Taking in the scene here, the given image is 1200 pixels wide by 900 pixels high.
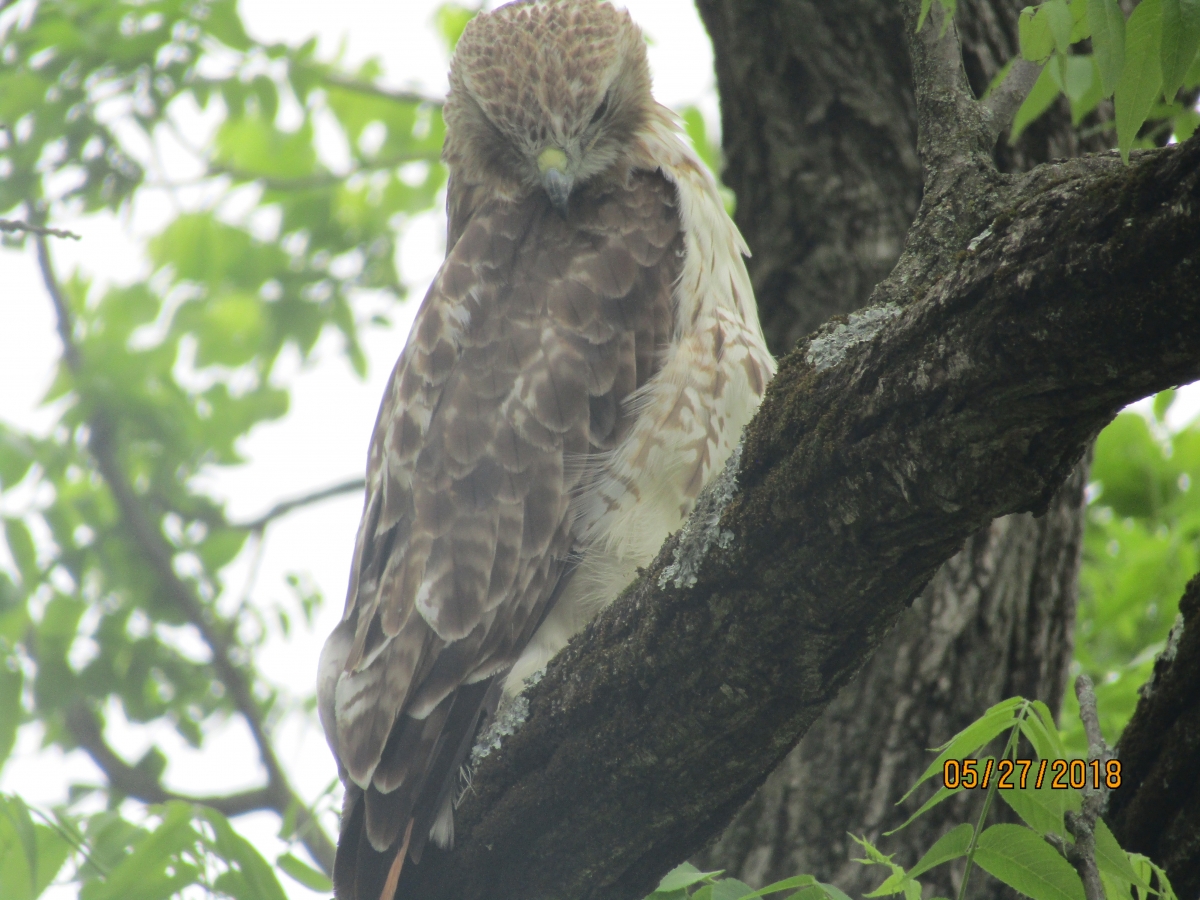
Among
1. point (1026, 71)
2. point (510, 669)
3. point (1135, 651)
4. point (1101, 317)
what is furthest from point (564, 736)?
point (1135, 651)

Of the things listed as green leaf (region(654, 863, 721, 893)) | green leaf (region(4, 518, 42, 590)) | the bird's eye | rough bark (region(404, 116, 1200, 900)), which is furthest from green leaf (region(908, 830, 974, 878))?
green leaf (region(4, 518, 42, 590))

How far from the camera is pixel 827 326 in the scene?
1786mm

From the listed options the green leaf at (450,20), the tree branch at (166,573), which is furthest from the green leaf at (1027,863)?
the green leaf at (450,20)

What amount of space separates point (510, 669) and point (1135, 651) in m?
2.67

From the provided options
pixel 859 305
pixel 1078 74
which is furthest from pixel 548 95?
pixel 1078 74

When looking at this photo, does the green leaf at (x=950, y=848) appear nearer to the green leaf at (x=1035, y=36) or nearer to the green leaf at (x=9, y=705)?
the green leaf at (x=1035, y=36)

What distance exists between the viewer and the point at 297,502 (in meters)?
5.46

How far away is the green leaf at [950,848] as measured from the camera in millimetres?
1650

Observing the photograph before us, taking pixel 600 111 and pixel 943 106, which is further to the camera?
pixel 600 111

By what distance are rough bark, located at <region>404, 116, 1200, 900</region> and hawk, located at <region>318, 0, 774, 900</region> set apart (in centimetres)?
31

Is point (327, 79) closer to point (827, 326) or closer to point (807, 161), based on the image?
point (807, 161)

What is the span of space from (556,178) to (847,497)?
1885mm

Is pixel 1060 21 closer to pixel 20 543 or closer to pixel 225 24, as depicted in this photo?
pixel 20 543

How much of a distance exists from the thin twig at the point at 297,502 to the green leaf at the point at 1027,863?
4084 millimetres
